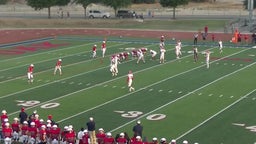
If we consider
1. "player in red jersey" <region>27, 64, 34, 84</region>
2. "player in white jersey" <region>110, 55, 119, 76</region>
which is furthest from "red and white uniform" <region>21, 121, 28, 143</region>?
"player in white jersey" <region>110, 55, 119, 76</region>

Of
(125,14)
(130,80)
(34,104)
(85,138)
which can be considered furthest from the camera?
(125,14)

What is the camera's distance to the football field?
66.5 feet

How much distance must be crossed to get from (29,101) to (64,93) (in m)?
2.13

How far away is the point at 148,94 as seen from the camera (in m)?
25.5

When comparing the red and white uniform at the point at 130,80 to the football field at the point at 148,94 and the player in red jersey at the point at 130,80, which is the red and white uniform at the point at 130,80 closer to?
the player in red jersey at the point at 130,80

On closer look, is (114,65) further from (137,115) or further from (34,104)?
(137,115)

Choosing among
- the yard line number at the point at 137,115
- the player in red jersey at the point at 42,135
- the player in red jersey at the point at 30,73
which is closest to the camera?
the player in red jersey at the point at 42,135

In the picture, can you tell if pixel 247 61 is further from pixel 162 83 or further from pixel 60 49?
pixel 60 49

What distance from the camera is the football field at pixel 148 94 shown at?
798 inches

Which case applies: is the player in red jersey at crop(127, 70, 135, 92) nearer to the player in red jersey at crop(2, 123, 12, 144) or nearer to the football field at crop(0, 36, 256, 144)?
the football field at crop(0, 36, 256, 144)

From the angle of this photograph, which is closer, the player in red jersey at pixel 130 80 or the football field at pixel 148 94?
the football field at pixel 148 94

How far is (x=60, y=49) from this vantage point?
4181cm

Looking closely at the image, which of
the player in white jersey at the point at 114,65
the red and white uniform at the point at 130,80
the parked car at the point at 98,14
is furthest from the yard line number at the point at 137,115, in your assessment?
the parked car at the point at 98,14

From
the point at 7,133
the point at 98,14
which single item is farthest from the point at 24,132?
the point at 98,14
